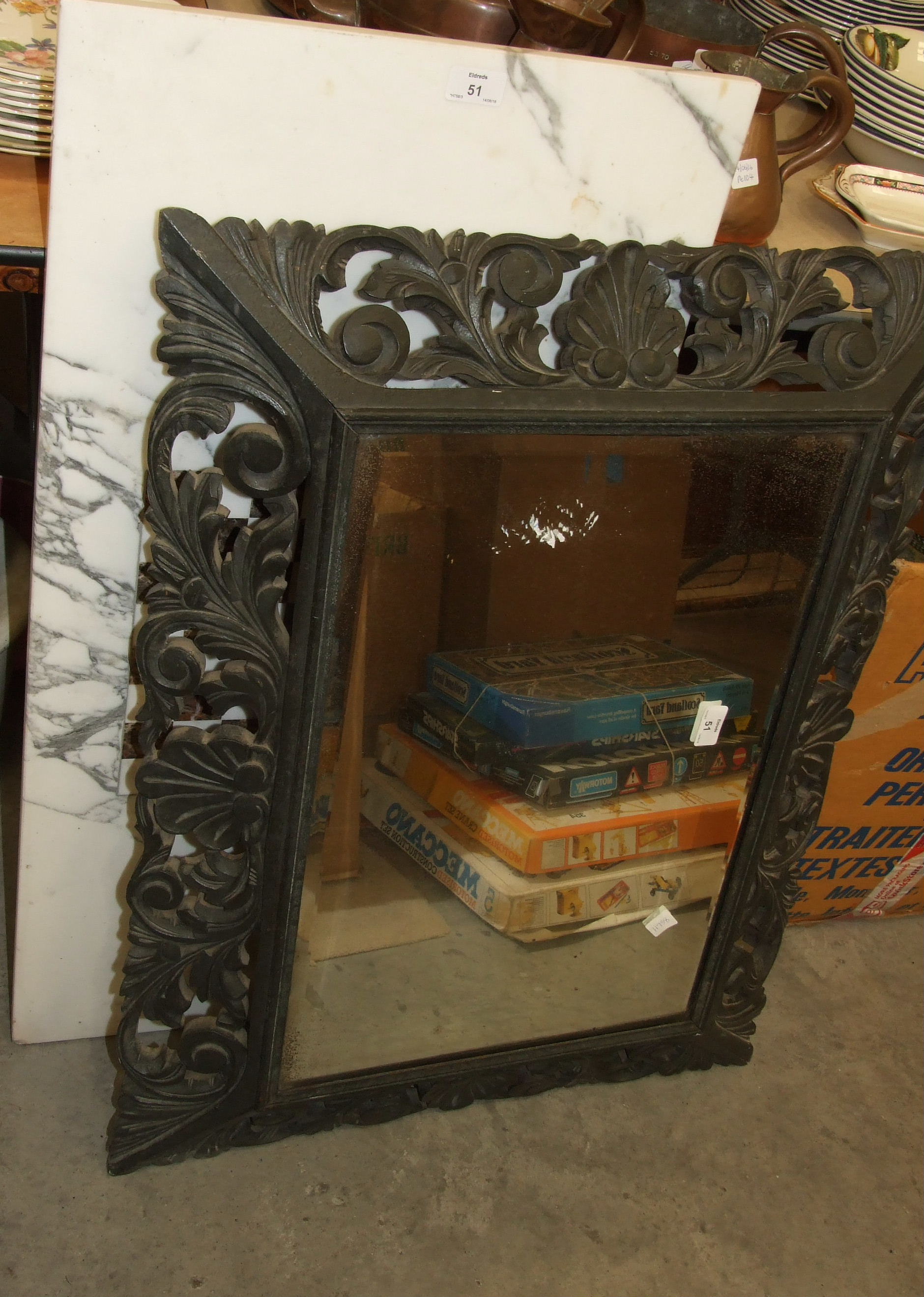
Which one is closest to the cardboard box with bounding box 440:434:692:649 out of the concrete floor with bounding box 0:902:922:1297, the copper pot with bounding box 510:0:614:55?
the copper pot with bounding box 510:0:614:55

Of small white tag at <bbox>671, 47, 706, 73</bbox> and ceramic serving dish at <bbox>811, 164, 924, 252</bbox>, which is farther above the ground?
small white tag at <bbox>671, 47, 706, 73</bbox>

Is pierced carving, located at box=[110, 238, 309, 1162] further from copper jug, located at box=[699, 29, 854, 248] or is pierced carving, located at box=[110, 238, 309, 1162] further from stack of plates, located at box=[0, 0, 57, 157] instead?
copper jug, located at box=[699, 29, 854, 248]

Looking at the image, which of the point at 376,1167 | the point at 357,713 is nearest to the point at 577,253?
the point at 357,713

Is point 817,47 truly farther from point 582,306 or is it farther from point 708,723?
point 708,723

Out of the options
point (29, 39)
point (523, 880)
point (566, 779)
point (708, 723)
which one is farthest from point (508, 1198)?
point (29, 39)

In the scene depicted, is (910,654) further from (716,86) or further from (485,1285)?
(485,1285)

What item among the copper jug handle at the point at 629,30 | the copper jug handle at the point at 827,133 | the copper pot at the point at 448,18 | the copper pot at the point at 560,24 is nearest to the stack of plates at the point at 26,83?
the copper pot at the point at 448,18

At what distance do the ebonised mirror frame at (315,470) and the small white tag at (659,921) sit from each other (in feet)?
0.51

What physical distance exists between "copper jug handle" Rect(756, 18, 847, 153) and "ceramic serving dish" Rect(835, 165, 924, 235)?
0.14m

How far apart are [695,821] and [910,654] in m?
0.43

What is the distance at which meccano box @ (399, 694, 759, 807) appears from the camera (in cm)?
112

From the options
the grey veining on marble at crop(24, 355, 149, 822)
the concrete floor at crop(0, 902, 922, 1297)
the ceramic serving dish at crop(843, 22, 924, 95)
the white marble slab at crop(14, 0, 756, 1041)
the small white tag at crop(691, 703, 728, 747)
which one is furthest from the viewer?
the ceramic serving dish at crop(843, 22, 924, 95)

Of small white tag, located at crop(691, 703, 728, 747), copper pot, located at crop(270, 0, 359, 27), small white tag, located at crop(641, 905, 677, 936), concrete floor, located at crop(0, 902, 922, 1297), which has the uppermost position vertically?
copper pot, located at crop(270, 0, 359, 27)

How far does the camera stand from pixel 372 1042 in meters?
1.21
